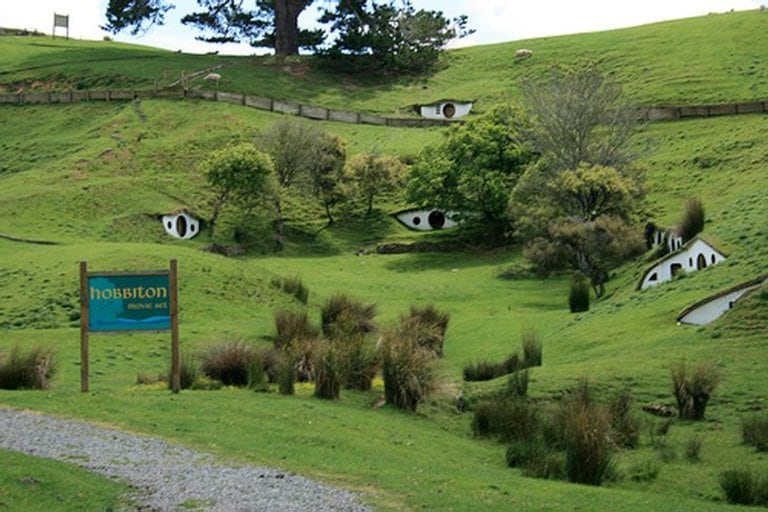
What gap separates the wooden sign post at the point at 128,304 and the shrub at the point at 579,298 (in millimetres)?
23059

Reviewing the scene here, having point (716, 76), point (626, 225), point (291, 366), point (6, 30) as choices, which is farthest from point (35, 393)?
point (6, 30)

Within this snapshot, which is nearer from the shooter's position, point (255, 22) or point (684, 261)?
point (684, 261)

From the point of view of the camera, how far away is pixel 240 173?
6519 centimetres

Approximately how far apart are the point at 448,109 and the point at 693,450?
7004cm

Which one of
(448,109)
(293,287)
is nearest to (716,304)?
(293,287)

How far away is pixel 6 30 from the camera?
417 ft

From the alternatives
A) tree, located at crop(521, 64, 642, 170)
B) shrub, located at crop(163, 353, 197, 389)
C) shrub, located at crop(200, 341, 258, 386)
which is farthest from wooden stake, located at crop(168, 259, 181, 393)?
tree, located at crop(521, 64, 642, 170)

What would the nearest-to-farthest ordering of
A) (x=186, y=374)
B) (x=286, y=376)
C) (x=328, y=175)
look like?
(x=286, y=376) → (x=186, y=374) → (x=328, y=175)

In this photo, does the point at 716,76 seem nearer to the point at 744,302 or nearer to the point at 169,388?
the point at 744,302

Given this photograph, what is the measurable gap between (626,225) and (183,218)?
24.2 m

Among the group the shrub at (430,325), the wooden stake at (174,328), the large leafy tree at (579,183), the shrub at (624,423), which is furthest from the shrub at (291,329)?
the large leafy tree at (579,183)

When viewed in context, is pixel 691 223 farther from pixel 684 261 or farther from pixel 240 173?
pixel 240 173

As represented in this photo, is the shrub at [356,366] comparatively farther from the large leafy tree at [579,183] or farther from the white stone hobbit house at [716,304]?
the large leafy tree at [579,183]

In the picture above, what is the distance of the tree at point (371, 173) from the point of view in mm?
70500
